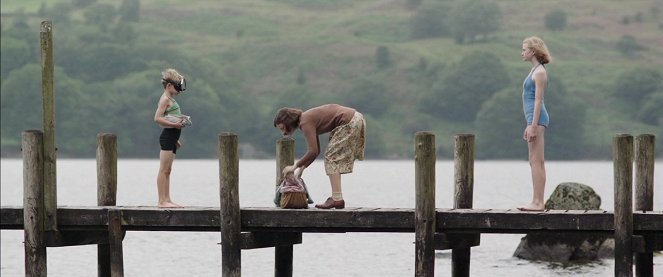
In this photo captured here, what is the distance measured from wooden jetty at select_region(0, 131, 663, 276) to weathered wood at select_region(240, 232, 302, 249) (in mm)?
19

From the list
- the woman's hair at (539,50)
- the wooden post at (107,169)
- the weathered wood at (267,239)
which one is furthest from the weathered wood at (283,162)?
→ the woman's hair at (539,50)

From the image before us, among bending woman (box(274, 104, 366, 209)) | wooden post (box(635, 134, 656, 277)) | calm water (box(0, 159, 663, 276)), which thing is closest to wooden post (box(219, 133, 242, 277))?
bending woman (box(274, 104, 366, 209))

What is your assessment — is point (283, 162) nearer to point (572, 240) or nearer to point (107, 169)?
point (107, 169)

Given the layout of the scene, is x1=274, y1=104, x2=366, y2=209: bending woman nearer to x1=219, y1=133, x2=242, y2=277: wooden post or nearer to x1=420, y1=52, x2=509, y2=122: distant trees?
x1=219, y1=133, x2=242, y2=277: wooden post

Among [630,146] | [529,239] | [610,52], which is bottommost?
[529,239]

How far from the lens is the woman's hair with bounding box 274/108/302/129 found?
17.8 metres

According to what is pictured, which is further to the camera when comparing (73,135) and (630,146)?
(73,135)

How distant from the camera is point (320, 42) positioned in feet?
628

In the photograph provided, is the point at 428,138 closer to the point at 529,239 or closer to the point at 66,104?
the point at 529,239

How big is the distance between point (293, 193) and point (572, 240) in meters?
14.3

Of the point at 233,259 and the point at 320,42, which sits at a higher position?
the point at 320,42

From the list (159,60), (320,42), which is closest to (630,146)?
(159,60)

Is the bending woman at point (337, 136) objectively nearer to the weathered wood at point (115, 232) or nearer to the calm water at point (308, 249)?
the weathered wood at point (115, 232)

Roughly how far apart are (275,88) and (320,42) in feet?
59.6
